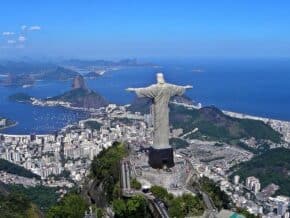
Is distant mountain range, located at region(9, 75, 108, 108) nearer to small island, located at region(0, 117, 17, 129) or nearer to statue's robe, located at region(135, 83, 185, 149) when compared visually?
small island, located at region(0, 117, 17, 129)

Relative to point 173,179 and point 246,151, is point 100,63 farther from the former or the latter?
point 173,179

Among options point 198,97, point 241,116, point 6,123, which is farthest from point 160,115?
point 198,97

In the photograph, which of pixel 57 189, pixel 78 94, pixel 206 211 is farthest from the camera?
pixel 78 94

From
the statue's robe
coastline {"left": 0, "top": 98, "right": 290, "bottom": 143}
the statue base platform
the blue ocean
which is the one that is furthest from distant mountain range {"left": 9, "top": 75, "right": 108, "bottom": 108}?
the statue base platform

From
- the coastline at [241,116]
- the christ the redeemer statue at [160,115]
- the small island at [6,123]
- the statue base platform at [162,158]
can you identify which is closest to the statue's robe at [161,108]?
the christ the redeemer statue at [160,115]

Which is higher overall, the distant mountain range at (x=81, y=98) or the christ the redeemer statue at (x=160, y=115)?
the christ the redeemer statue at (x=160, y=115)

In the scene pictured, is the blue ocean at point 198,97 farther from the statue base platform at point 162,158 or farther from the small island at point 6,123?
the statue base platform at point 162,158

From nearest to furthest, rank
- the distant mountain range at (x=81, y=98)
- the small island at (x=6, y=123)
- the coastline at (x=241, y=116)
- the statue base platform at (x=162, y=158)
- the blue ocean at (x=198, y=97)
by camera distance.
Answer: the statue base platform at (x=162, y=158) < the coastline at (x=241, y=116) < the small island at (x=6, y=123) < the blue ocean at (x=198, y=97) < the distant mountain range at (x=81, y=98)

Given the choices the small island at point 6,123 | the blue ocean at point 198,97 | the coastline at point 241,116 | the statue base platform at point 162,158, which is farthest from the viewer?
the blue ocean at point 198,97

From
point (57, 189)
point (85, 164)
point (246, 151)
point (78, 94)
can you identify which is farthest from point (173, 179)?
point (78, 94)
